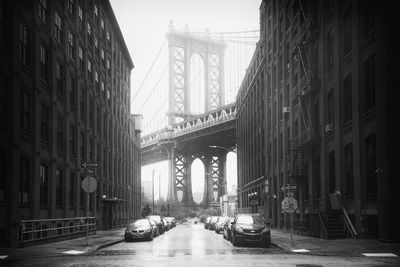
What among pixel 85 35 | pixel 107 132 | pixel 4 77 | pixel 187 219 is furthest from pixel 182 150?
pixel 4 77

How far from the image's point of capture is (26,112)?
2884 centimetres

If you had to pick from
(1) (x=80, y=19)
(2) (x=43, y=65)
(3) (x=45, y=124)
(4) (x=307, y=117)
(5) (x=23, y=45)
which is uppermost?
(1) (x=80, y=19)

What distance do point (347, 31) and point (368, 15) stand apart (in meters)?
3.16

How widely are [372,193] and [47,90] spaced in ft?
58.2

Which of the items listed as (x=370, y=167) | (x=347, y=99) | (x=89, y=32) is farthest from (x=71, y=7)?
(x=370, y=167)

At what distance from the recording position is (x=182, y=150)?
124m

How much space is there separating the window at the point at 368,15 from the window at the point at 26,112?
16.4 metres

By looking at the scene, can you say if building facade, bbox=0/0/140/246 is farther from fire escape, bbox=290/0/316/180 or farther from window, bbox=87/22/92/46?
fire escape, bbox=290/0/316/180

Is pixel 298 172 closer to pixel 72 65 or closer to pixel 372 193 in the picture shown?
pixel 372 193

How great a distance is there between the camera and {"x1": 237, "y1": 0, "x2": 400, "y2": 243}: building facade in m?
25.3

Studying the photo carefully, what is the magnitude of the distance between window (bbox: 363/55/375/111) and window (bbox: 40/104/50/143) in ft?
54.2

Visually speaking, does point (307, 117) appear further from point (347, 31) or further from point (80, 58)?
point (80, 58)

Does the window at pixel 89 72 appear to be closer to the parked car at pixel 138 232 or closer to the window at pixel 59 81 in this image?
the window at pixel 59 81

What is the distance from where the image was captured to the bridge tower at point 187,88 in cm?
12319
